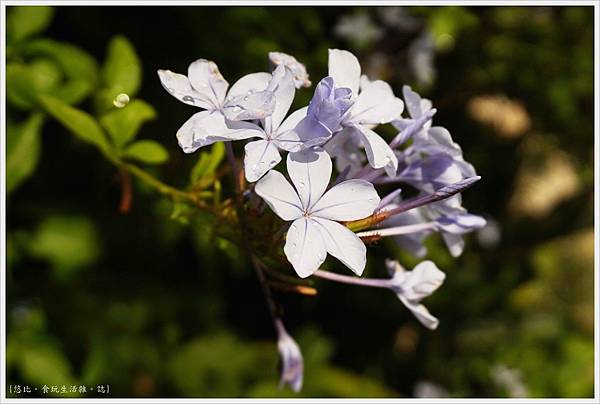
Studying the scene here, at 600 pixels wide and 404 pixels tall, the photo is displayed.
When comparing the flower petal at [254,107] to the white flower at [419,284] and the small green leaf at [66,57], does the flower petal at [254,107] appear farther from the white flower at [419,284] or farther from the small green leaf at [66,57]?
the small green leaf at [66,57]

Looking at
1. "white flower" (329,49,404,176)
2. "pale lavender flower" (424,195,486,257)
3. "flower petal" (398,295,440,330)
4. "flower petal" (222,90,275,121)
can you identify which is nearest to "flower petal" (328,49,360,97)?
"white flower" (329,49,404,176)

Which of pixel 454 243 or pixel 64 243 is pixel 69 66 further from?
pixel 454 243

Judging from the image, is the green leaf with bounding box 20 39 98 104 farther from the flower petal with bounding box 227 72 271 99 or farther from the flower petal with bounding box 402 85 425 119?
the flower petal with bounding box 402 85 425 119

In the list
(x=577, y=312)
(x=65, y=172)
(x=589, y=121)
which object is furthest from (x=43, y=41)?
(x=577, y=312)

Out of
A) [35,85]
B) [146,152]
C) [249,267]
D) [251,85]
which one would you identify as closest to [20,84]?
[35,85]

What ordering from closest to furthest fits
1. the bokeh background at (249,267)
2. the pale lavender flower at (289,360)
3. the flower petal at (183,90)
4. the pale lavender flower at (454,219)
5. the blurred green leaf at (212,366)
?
the flower petal at (183,90) < the pale lavender flower at (454,219) < the pale lavender flower at (289,360) < the bokeh background at (249,267) < the blurred green leaf at (212,366)

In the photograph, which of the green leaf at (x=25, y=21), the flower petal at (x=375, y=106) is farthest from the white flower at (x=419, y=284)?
the green leaf at (x=25, y=21)

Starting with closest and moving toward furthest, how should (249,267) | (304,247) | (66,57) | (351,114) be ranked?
(304,247)
(351,114)
(66,57)
(249,267)
